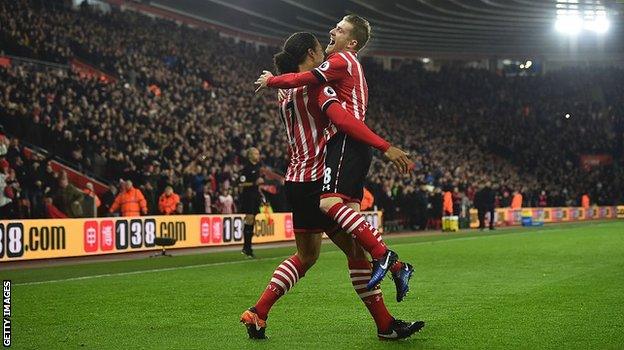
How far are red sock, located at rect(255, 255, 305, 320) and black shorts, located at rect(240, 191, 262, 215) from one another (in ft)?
34.3

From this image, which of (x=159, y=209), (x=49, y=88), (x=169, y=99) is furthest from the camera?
(x=169, y=99)

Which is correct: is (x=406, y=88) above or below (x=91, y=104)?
above

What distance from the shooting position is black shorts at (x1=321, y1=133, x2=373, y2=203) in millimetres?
6578

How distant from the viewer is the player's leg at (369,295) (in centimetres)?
682

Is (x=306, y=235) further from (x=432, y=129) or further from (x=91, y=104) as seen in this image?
(x=432, y=129)

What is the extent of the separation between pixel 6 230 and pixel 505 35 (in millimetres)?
44291

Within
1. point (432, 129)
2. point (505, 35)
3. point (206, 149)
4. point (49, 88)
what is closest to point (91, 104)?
point (49, 88)

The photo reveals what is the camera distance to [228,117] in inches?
1352

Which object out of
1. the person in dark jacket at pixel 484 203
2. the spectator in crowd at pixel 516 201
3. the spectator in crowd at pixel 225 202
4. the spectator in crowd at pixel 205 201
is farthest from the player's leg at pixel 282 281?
the spectator in crowd at pixel 516 201

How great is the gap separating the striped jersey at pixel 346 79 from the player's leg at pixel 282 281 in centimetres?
84

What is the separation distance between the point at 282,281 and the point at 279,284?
3 cm

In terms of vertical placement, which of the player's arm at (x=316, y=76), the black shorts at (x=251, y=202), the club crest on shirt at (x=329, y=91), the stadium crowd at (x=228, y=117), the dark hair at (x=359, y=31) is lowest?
the black shorts at (x=251, y=202)

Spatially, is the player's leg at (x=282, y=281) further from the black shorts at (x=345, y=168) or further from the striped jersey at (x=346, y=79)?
the striped jersey at (x=346, y=79)

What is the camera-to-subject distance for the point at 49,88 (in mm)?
25094
